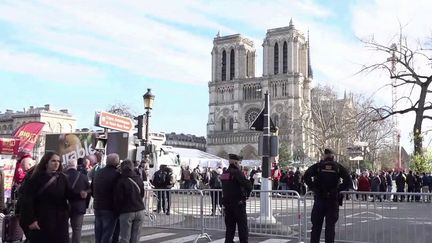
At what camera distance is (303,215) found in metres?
11.2

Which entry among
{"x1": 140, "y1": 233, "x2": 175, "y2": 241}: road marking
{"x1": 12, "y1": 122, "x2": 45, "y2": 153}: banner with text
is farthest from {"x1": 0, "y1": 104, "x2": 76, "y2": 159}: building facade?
{"x1": 140, "y1": 233, "x2": 175, "y2": 241}: road marking

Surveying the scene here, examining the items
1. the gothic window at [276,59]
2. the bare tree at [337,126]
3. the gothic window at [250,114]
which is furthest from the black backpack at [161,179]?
the gothic window at [250,114]

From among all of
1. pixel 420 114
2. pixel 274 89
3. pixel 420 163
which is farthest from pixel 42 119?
pixel 420 114

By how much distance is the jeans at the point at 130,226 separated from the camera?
28.2ft

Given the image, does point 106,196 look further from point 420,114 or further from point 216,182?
point 420,114

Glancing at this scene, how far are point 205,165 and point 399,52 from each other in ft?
88.3

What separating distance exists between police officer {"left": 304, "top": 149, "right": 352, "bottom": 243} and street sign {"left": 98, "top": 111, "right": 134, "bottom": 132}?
22.0 feet

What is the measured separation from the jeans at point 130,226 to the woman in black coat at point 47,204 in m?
2.34

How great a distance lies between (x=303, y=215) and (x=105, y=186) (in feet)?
14.6

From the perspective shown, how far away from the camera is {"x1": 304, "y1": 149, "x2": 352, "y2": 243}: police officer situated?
9.40m

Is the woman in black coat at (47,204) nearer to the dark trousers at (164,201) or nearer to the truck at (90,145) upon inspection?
the dark trousers at (164,201)

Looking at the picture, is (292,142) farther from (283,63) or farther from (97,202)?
(97,202)

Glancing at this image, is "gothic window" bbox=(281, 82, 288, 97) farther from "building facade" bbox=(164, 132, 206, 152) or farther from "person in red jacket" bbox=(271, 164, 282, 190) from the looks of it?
"person in red jacket" bbox=(271, 164, 282, 190)

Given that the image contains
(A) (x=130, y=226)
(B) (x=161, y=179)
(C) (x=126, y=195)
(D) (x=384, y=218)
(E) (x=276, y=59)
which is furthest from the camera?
(E) (x=276, y=59)
